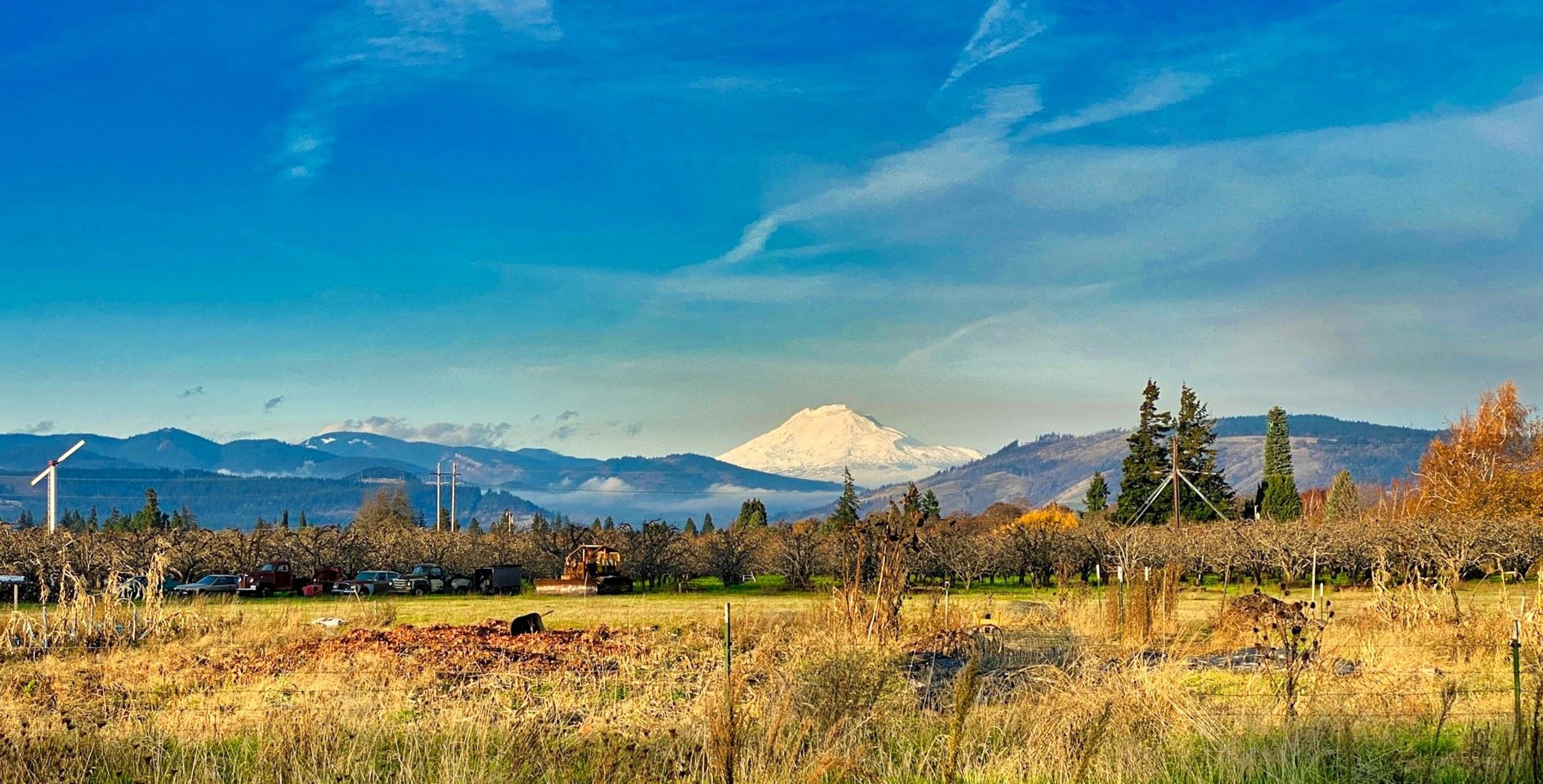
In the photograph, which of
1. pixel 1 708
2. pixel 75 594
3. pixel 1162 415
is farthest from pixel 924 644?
pixel 1162 415

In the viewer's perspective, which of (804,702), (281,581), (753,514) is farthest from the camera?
(753,514)

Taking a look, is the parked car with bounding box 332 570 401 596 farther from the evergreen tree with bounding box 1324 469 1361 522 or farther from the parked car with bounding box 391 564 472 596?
the evergreen tree with bounding box 1324 469 1361 522

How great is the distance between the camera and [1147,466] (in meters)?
66.6

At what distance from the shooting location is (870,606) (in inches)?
660

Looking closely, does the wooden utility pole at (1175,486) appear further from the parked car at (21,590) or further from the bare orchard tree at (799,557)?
the parked car at (21,590)

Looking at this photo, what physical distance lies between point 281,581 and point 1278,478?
6133 cm

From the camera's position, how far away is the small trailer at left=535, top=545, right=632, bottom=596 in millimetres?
36812

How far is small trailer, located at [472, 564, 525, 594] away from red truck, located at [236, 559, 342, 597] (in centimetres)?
428

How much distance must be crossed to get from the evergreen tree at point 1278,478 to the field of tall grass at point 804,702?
114 feet

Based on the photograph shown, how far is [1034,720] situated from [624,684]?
438cm

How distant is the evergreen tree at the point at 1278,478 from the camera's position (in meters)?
73.2

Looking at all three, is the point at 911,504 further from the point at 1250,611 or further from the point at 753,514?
the point at 753,514

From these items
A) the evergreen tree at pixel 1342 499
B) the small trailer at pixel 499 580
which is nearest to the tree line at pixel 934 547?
the small trailer at pixel 499 580

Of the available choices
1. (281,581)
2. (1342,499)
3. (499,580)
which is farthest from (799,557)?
(1342,499)
